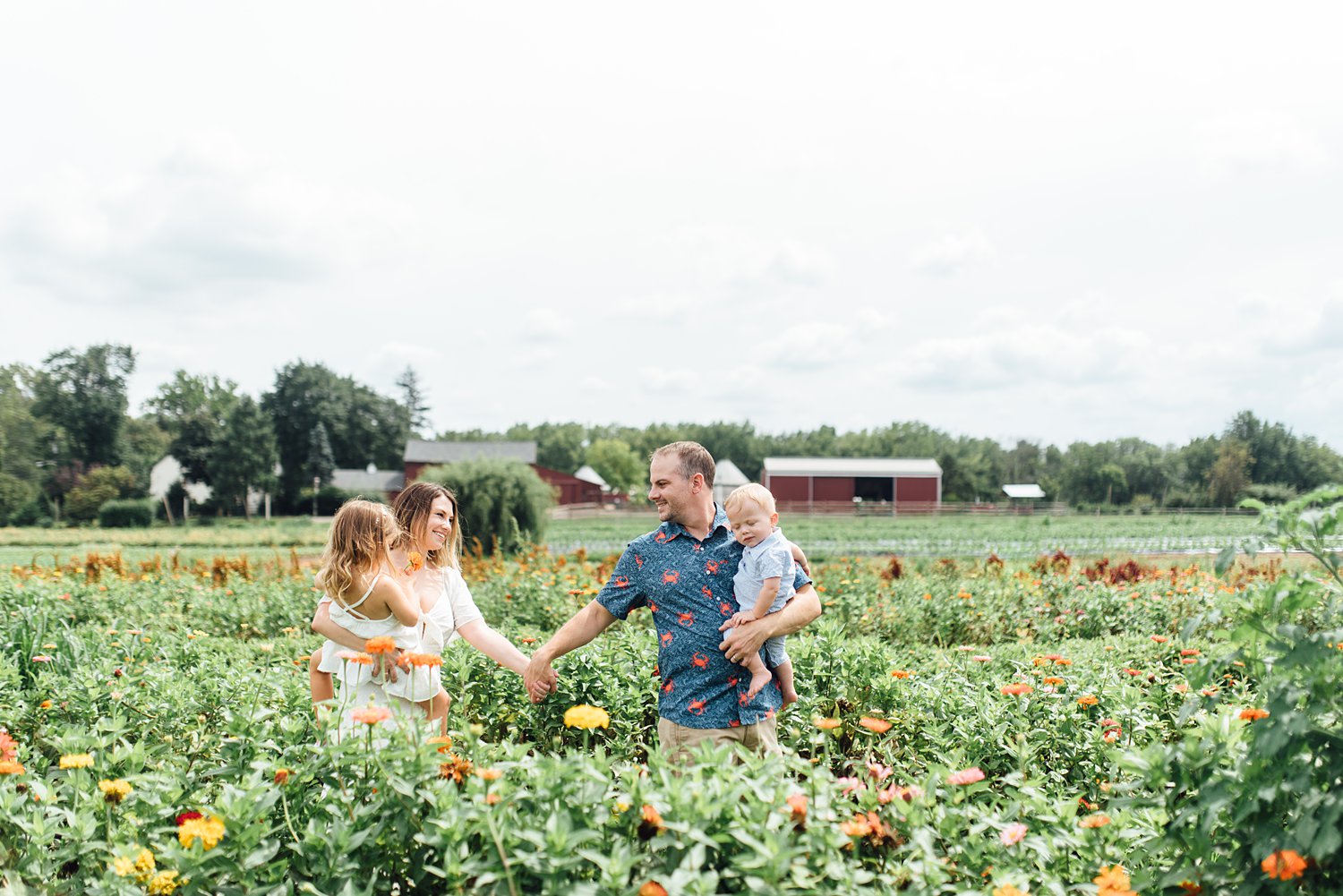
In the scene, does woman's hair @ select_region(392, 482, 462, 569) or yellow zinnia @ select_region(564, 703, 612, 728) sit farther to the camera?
woman's hair @ select_region(392, 482, 462, 569)

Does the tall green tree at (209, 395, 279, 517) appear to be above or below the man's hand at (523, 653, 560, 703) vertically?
above

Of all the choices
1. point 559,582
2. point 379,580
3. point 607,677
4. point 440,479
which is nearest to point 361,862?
point 379,580

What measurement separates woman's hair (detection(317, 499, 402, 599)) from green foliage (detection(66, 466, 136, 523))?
5585cm

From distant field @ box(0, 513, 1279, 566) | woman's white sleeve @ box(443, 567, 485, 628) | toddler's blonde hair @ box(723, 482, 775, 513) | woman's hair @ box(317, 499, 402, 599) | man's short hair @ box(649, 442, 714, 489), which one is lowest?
distant field @ box(0, 513, 1279, 566)

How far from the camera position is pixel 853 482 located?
172ft

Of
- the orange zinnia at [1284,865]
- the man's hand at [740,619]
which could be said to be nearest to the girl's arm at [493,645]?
the man's hand at [740,619]

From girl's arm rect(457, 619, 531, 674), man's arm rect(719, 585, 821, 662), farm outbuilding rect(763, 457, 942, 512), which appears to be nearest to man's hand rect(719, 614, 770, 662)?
man's arm rect(719, 585, 821, 662)

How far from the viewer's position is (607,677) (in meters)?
3.91

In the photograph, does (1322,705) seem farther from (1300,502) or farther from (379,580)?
(379,580)

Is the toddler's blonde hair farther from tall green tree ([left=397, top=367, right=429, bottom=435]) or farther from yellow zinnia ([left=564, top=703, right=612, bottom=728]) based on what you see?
tall green tree ([left=397, top=367, right=429, bottom=435])

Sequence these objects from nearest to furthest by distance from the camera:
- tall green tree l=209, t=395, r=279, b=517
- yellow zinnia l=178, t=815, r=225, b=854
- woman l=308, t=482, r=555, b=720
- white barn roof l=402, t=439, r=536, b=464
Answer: yellow zinnia l=178, t=815, r=225, b=854 → woman l=308, t=482, r=555, b=720 → tall green tree l=209, t=395, r=279, b=517 → white barn roof l=402, t=439, r=536, b=464

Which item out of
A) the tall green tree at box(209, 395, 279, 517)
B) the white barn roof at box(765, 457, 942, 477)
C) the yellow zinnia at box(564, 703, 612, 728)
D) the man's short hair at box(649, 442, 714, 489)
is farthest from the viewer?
the tall green tree at box(209, 395, 279, 517)

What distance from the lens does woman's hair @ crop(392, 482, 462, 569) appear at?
11.5 ft

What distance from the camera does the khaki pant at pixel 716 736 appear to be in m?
2.81
